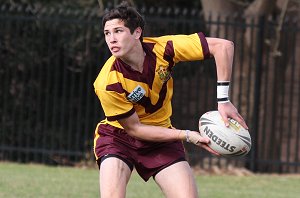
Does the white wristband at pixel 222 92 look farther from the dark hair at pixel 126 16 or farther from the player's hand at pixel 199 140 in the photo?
the dark hair at pixel 126 16

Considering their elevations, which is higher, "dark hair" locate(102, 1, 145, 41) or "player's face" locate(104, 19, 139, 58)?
"dark hair" locate(102, 1, 145, 41)

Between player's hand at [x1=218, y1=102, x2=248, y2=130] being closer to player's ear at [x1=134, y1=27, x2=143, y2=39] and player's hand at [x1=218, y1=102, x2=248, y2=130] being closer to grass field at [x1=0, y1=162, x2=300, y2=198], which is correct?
player's ear at [x1=134, y1=27, x2=143, y2=39]

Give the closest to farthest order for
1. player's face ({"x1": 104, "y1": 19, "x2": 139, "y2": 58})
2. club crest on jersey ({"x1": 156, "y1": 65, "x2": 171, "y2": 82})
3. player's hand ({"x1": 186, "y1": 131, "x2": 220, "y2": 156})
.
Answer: player's hand ({"x1": 186, "y1": 131, "x2": 220, "y2": 156}) < player's face ({"x1": 104, "y1": 19, "x2": 139, "y2": 58}) < club crest on jersey ({"x1": 156, "y1": 65, "x2": 171, "y2": 82})

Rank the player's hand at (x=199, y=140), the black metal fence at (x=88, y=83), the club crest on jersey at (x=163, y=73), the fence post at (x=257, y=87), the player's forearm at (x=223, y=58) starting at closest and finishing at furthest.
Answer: the player's hand at (x=199, y=140) → the player's forearm at (x=223, y=58) → the club crest on jersey at (x=163, y=73) → the fence post at (x=257, y=87) → the black metal fence at (x=88, y=83)

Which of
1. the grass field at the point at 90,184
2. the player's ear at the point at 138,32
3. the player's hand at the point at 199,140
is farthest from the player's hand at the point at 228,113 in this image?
the grass field at the point at 90,184

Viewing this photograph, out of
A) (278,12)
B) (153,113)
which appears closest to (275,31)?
(278,12)

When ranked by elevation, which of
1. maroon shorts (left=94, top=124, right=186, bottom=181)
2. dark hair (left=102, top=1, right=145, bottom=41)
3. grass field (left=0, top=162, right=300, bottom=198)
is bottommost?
grass field (left=0, top=162, right=300, bottom=198)

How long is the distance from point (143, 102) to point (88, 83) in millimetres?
7809

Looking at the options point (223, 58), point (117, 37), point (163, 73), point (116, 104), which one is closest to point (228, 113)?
point (223, 58)

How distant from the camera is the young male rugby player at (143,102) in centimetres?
657

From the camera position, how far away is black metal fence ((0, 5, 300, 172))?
14180mm

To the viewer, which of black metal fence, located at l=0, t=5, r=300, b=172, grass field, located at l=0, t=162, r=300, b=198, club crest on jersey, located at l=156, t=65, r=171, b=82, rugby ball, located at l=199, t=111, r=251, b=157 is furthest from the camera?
black metal fence, located at l=0, t=5, r=300, b=172

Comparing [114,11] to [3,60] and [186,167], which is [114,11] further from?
[3,60]

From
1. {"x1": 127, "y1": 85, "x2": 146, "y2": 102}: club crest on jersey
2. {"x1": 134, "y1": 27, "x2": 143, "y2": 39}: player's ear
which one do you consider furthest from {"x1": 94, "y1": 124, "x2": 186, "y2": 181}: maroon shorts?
{"x1": 134, "y1": 27, "x2": 143, "y2": 39}: player's ear
